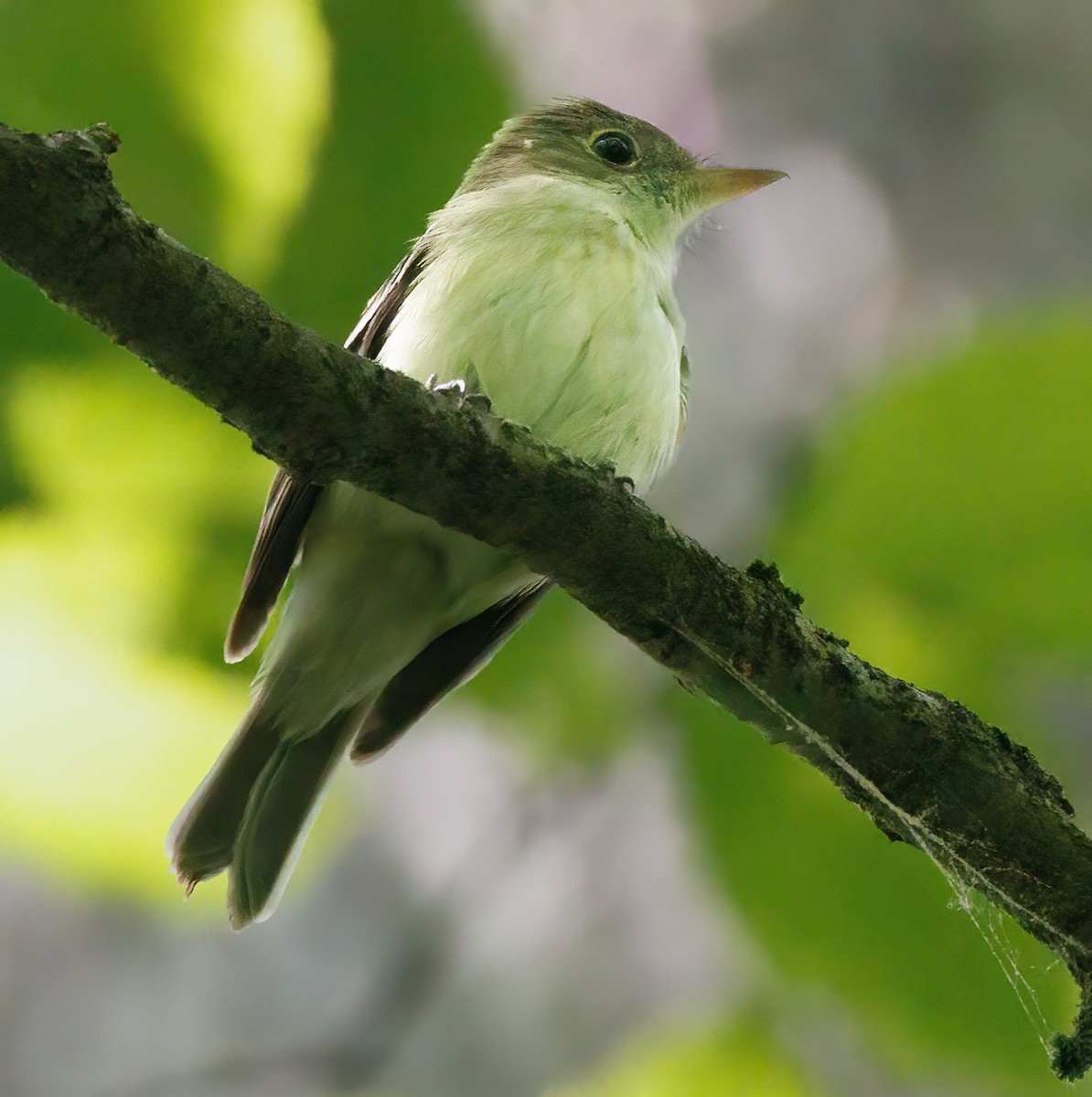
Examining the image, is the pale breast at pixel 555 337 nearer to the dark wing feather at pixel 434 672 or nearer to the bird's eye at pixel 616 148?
the dark wing feather at pixel 434 672

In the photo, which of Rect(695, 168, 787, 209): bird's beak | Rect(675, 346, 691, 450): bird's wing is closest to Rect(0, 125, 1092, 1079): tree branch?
Rect(675, 346, 691, 450): bird's wing

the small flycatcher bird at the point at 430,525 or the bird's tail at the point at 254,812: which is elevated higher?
the small flycatcher bird at the point at 430,525

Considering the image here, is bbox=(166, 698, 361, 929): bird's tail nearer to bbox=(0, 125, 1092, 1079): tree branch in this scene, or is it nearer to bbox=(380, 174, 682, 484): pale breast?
bbox=(380, 174, 682, 484): pale breast

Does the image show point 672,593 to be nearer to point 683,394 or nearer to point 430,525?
point 430,525

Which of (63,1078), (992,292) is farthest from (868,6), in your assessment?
(63,1078)

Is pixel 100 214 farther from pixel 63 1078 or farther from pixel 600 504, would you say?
pixel 63 1078

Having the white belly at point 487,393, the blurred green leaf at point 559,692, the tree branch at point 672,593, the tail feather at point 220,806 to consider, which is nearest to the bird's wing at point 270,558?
the white belly at point 487,393

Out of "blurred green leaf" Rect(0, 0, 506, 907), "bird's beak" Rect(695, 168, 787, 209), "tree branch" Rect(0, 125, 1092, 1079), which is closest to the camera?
"tree branch" Rect(0, 125, 1092, 1079)
